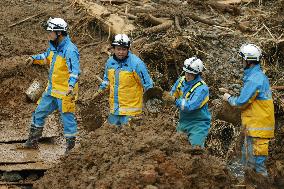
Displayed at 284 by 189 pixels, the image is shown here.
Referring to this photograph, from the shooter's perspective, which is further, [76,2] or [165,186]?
[76,2]

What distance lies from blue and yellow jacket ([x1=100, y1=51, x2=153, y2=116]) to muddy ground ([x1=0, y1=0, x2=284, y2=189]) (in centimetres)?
35

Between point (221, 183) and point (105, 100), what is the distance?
470 cm

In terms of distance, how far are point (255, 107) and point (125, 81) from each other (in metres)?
1.90

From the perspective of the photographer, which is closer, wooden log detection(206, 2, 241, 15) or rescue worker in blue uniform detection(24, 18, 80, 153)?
rescue worker in blue uniform detection(24, 18, 80, 153)

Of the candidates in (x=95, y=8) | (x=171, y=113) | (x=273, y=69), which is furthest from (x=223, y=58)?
(x=95, y=8)

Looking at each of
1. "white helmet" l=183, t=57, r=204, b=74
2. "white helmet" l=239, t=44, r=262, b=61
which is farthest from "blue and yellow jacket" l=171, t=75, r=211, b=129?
"white helmet" l=239, t=44, r=262, b=61

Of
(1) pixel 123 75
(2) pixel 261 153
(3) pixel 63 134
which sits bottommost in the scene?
(3) pixel 63 134

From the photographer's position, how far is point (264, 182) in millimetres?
7242

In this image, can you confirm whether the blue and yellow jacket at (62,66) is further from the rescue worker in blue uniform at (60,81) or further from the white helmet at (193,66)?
the white helmet at (193,66)

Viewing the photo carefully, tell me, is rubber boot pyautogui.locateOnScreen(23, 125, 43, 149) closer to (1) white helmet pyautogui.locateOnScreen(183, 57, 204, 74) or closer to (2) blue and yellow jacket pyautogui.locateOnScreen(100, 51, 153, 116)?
(2) blue and yellow jacket pyautogui.locateOnScreen(100, 51, 153, 116)

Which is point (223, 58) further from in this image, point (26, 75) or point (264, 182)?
point (264, 182)

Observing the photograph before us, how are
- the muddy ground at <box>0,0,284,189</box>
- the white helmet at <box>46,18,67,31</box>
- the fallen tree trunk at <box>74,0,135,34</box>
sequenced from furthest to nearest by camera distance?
the fallen tree trunk at <box>74,0,135,34</box>, the white helmet at <box>46,18,67,31</box>, the muddy ground at <box>0,0,284,189</box>

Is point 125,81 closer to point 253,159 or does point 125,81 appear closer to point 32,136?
point 32,136

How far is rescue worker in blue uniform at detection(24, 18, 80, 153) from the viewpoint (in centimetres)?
831
